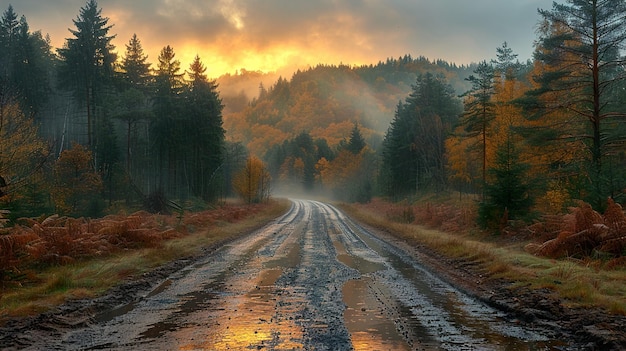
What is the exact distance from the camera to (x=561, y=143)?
79.7ft

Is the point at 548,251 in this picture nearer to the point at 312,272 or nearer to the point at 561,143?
the point at 312,272

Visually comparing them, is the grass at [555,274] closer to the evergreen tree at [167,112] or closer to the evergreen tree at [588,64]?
the evergreen tree at [588,64]

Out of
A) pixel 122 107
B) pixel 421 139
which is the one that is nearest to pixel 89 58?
pixel 122 107

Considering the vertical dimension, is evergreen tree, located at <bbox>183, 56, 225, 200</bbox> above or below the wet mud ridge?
above

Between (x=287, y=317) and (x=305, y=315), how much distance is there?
0.33 meters

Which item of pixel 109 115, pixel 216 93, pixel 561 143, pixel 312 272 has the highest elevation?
pixel 216 93

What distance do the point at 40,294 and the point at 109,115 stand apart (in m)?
40.0

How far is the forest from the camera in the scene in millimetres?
20703

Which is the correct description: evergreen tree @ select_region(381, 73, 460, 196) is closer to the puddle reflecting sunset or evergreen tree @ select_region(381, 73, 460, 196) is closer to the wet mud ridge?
the wet mud ridge

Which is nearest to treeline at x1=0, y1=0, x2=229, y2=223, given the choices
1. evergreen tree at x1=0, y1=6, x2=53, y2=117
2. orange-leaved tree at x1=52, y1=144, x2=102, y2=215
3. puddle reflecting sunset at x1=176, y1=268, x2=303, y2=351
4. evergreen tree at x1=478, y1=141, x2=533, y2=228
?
evergreen tree at x1=0, y1=6, x2=53, y2=117

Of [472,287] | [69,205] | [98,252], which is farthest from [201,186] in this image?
[472,287]

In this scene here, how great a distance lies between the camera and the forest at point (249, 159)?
20.7 m

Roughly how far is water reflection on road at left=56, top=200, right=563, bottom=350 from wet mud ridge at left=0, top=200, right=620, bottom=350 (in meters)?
0.02

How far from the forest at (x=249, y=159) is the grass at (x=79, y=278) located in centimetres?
193
